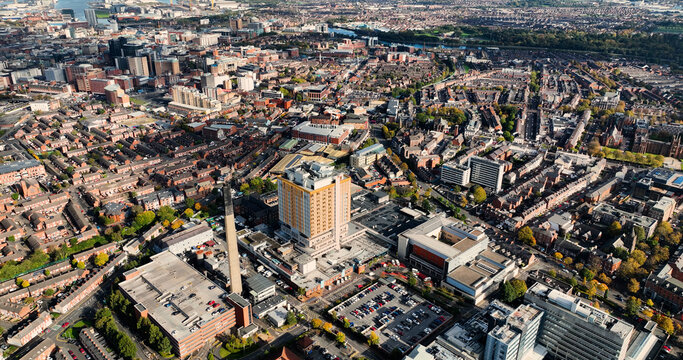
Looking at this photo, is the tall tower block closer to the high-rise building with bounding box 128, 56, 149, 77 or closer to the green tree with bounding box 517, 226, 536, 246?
the green tree with bounding box 517, 226, 536, 246

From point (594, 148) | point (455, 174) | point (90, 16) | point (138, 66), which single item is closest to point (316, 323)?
point (455, 174)

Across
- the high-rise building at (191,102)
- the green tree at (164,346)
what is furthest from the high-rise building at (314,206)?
the high-rise building at (191,102)

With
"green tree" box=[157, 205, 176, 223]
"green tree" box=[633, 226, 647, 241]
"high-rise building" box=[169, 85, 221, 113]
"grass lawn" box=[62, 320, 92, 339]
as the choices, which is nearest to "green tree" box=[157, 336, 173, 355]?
"grass lawn" box=[62, 320, 92, 339]

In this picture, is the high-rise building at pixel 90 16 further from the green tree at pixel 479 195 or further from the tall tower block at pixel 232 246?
the tall tower block at pixel 232 246

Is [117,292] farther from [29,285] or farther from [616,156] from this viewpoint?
[616,156]

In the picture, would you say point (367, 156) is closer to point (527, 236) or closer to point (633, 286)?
point (527, 236)

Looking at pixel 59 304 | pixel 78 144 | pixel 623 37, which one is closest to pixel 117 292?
pixel 59 304
